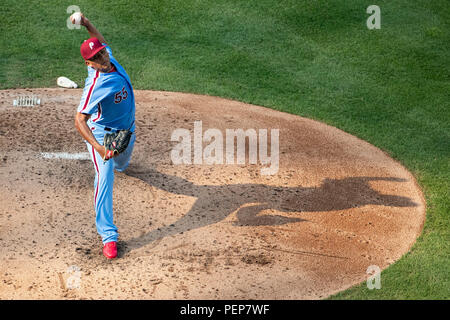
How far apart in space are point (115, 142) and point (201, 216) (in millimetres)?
1318

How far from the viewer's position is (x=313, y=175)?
7570 millimetres

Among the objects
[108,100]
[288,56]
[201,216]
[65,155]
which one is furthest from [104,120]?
[288,56]

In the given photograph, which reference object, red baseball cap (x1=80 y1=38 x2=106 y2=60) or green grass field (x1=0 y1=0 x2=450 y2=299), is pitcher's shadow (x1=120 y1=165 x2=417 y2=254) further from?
red baseball cap (x1=80 y1=38 x2=106 y2=60)

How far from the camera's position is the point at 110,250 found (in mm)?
5969

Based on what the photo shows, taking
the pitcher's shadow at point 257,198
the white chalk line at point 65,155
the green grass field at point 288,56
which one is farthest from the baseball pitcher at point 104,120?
the green grass field at point 288,56

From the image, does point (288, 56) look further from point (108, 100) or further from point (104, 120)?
point (108, 100)

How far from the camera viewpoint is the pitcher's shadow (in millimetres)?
6660

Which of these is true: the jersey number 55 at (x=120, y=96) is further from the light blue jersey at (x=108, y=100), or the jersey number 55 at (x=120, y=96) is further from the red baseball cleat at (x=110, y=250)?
the red baseball cleat at (x=110, y=250)

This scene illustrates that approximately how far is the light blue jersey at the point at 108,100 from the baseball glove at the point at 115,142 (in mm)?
230

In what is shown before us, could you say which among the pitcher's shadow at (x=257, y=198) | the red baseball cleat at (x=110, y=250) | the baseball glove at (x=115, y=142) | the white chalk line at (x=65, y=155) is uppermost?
the baseball glove at (x=115, y=142)

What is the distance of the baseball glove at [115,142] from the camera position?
19.4 feet
